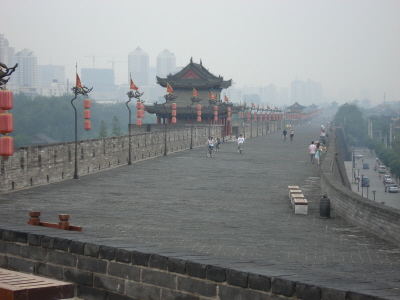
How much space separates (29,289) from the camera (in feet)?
15.7

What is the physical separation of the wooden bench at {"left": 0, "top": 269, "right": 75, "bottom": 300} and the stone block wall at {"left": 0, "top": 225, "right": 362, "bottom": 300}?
1024 millimetres

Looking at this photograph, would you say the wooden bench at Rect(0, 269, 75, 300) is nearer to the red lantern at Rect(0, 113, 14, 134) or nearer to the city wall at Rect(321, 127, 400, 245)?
the red lantern at Rect(0, 113, 14, 134)

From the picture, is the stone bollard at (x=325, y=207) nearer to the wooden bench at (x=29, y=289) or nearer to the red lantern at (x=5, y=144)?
the red lantern at (x=5, y=144)

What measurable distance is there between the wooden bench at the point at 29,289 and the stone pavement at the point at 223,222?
1.27 m

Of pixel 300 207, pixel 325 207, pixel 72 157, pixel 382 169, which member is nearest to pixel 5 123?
pixel 300 207

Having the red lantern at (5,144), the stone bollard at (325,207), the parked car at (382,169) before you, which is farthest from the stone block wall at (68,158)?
the parked car at (382,169)

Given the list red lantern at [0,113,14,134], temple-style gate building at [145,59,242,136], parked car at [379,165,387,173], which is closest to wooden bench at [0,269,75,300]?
red lantern at [0,113,14,134]

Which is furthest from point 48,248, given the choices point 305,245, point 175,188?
point 175,188

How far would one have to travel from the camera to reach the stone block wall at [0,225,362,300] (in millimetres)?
5375

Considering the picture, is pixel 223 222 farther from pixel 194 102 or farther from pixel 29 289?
pixel 194 102

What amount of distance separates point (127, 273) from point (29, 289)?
165cm

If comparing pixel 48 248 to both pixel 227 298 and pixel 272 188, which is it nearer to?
pixel 227 298

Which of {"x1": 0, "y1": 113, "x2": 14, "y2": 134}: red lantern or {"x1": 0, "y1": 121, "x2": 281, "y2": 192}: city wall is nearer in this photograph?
{"x1": 0, "y1": 113, "x2": 14, "y2": 134}: red lantern

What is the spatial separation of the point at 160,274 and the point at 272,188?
1181 centimetres
